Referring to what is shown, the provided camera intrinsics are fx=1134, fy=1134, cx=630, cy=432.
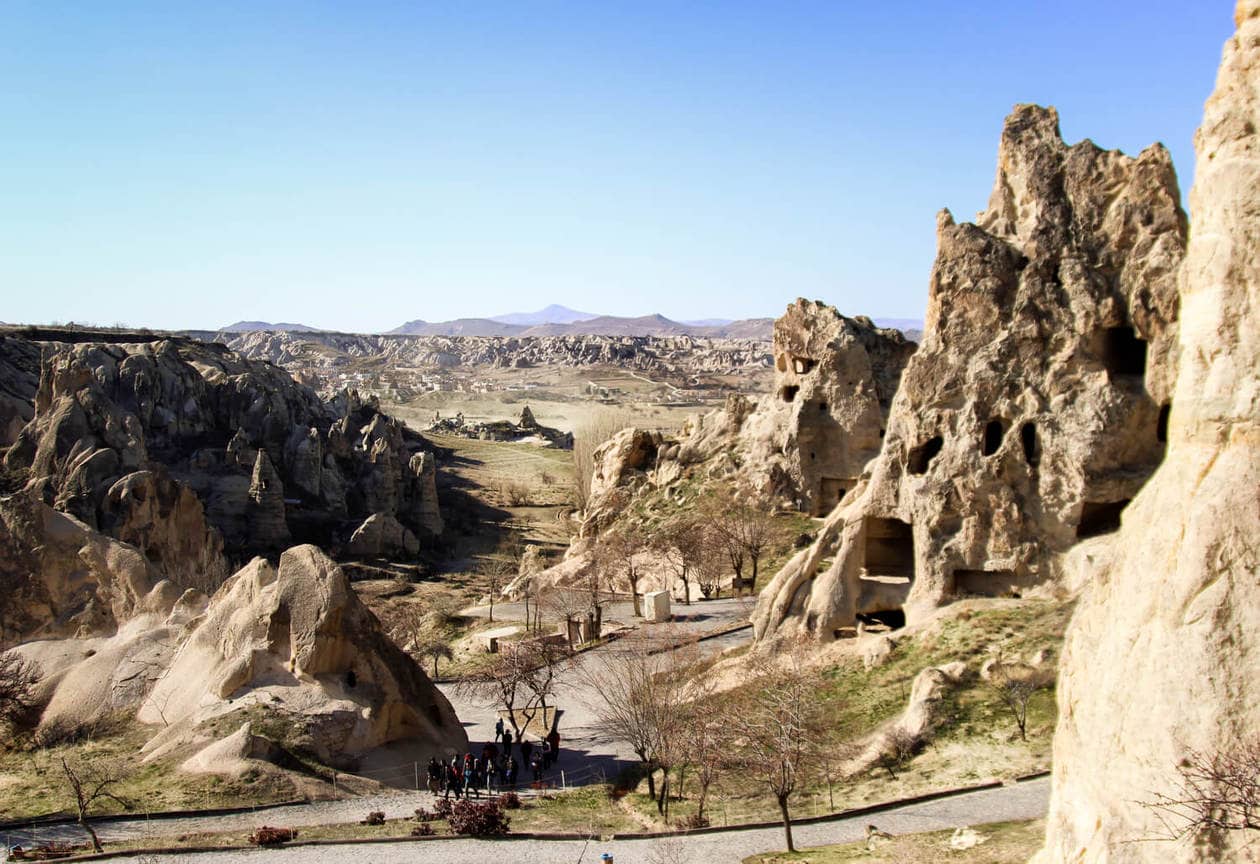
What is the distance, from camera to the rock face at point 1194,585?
10.9 m

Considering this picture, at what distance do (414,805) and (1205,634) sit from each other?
16.0 m

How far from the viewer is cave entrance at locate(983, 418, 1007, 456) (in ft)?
83.9

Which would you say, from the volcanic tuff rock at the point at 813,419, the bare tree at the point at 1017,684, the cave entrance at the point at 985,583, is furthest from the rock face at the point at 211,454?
the bare tree at the point at 1017,684

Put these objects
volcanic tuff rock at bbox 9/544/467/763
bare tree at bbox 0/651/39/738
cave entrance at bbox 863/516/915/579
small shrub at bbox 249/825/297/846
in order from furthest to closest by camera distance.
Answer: cave entrance at bbox 863/516/915/579, bare tree at bbox 0/651/39/738, volcanic tuff rock at bbox 9/544/467/763, small shrub at bbox 249/825/297/846

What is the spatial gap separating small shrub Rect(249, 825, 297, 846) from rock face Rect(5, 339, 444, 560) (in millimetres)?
30876

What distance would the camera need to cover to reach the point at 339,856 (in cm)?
1902

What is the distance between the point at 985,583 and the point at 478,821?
492 inches

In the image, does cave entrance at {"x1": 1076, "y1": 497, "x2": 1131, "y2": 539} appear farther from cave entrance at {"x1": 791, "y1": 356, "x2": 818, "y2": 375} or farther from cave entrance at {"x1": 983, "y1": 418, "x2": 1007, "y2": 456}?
cave entrance at {"x1": 791, "y1": 356, "x2": 818, "y2": 375}

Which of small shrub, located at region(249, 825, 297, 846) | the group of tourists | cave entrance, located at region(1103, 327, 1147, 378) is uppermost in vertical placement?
cave entrance, located at region(1103, 327, 1147, 378)

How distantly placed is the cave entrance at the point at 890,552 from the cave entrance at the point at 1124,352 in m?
6.33

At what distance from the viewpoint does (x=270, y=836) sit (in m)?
19.6

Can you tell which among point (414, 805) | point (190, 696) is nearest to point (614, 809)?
point (414, 805)

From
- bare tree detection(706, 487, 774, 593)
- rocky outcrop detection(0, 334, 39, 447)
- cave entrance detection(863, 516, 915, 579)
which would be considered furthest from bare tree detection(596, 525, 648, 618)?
rocky outcrop detection(0, 334, 39, 447)

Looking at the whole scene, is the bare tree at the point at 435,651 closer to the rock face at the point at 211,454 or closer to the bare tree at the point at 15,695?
the bare tree at the point at 15,695
